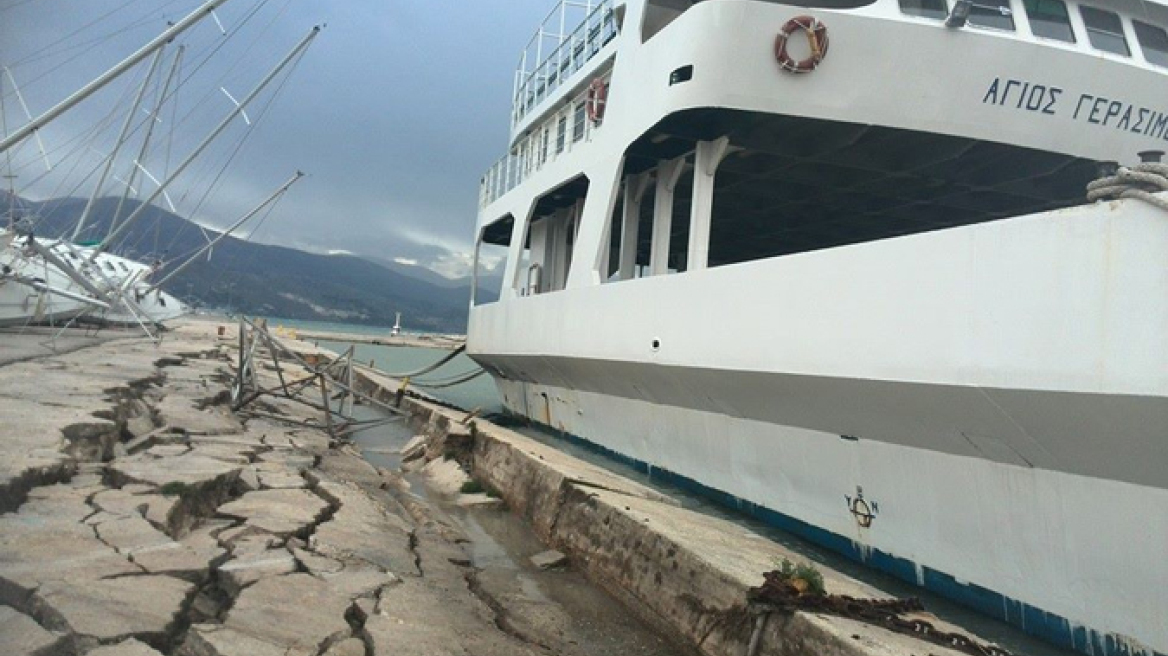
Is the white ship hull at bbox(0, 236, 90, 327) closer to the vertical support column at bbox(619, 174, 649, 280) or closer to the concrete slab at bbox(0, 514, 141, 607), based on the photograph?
the vertical support column at bbox(619, 174, 649, 280)

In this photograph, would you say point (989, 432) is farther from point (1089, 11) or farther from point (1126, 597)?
point (1089, 11)

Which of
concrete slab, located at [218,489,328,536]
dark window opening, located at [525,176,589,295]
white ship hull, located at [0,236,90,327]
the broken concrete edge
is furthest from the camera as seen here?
white ship hull, located at [0,236,90,327]

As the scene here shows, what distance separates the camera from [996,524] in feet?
15.2

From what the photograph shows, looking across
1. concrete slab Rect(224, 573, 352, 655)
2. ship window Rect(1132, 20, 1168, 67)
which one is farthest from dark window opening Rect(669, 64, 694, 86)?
concrete slab Rect(224, 573, 352, 655)

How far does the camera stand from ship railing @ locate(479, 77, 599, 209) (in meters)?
12.1

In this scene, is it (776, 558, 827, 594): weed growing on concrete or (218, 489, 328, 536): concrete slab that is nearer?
(776, 558, 827, 594): weed growing on concrete

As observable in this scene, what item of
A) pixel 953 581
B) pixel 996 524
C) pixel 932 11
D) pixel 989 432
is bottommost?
pixel 953 581

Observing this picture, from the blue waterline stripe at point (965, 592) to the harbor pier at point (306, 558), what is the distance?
0.62 m

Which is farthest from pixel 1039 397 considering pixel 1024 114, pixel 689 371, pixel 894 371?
pixel 1024 114

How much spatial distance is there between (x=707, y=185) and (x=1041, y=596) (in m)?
5.48

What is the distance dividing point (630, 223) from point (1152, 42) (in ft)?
21.2

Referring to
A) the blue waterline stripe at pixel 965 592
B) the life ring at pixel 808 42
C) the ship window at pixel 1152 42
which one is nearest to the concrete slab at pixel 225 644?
the blue waterline stripe at pixel 965 592

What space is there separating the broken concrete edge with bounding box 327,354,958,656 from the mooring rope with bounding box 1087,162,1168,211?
94.0 inches

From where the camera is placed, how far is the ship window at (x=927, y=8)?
24.5 ft
